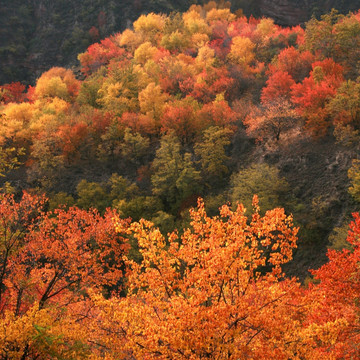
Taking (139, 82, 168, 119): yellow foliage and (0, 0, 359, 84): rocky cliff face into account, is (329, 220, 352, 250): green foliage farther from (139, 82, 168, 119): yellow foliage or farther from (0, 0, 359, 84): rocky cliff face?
(0, 0, 359, 84): rocky cliff face

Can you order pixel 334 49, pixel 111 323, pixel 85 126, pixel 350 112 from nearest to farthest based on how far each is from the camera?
1. pixel 111 323
2. pixel 350 112
3. pixel 334 49
4. pixel 85 126

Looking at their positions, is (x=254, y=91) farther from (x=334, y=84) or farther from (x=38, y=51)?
(x=38, y=51)

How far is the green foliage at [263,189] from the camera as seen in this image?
28359 millimetres

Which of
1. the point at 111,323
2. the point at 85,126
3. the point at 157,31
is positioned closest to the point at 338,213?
the point at 111,323

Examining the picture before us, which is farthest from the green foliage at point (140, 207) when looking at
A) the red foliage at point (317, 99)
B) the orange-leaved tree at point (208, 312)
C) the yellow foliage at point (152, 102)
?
the orange-leaved tree at point (208, 312)

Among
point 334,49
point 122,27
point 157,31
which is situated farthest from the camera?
point 122,27

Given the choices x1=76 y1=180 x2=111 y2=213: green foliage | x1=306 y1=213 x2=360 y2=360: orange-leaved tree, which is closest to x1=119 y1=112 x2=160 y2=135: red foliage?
x1=76 y1=180 x2=111 y2=213: green foliage

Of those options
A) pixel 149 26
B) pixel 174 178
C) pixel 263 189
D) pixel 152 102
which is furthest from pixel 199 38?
pixel 263 189

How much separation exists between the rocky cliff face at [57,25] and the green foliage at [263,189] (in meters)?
77.5

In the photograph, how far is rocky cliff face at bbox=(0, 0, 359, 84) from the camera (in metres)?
95.2

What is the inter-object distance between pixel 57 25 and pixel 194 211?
11497 cm

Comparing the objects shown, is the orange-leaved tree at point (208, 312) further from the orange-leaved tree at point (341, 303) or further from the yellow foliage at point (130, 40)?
the yellow foliage at point (130, 40)

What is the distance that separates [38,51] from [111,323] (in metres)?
110

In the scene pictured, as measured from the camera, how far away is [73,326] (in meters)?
11.6
